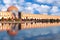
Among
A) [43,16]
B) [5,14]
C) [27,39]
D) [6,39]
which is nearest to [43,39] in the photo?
[27,39]

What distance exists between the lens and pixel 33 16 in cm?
5400

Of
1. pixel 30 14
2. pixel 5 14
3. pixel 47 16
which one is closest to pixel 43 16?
pixel 47 16

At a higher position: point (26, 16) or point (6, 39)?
point (6, 39)

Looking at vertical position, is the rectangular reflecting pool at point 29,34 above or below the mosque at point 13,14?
above

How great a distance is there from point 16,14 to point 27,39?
43470 mm

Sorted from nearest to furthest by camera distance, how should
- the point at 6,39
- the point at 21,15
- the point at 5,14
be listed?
the point at 6,39
the point at 5,14
the point at 21,15

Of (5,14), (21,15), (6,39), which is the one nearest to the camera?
(6,39)

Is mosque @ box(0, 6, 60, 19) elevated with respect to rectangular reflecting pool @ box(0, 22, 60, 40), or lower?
lower

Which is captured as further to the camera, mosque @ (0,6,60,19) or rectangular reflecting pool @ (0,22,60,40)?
mosque @ (0,6,60,19)

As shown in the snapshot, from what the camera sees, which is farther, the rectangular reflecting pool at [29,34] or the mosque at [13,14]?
the mosque at [13,14]

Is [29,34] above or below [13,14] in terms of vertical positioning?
above

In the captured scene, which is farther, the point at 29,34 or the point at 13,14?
the point at 13,14

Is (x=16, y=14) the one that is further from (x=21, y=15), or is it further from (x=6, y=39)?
(x=6, y=39)

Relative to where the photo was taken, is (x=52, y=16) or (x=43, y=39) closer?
(x=43, y=39)
